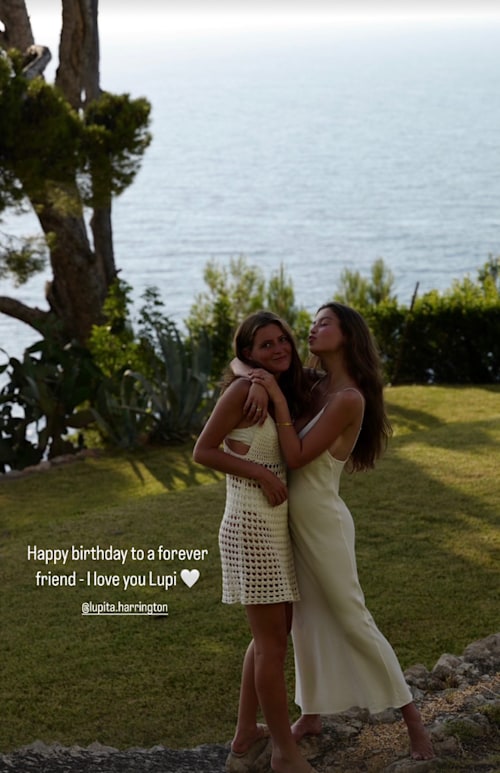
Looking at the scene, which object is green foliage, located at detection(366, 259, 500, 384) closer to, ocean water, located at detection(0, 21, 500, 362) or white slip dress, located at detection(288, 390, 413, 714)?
ocean water, located at detection(0, 21, 500, 362)

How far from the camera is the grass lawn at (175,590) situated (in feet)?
14.0

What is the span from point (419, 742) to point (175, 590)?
2.37 meters

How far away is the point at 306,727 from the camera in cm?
362

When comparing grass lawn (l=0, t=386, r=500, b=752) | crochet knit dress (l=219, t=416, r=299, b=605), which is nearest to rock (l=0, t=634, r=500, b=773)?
grass lawn (l=0, t=386, r=500, b=752)

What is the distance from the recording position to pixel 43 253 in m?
11.4

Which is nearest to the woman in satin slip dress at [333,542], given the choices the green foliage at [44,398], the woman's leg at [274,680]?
the woman's leg at [274,680]

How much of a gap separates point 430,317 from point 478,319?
22.0 inches

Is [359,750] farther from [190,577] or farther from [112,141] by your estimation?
[112,141]

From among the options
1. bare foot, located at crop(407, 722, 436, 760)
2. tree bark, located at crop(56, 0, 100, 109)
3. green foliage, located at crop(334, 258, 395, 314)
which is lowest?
bare foot, located at crop(407, 722, 436, 760)

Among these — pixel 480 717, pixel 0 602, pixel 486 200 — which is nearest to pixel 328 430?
pixel 480 717

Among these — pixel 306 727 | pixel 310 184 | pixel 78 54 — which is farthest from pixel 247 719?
pixel 310 184

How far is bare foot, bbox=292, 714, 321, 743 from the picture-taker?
11.8 ft

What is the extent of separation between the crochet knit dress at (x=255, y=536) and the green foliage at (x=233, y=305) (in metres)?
8.98

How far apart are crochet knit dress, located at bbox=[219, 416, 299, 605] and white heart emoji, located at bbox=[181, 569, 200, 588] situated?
2.32 meters
